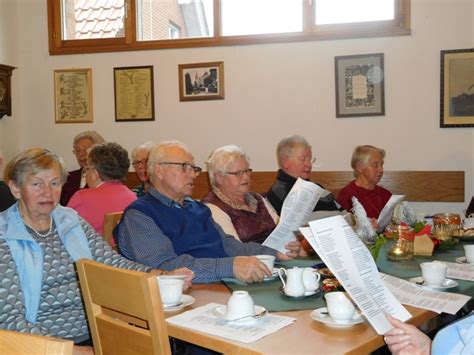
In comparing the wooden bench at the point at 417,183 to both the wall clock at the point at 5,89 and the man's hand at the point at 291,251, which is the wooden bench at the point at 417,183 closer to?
the man's hand at the point at 291,251

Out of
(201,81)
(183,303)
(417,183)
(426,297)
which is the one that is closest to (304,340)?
(183,303)

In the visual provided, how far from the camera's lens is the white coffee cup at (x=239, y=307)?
4.99 feet

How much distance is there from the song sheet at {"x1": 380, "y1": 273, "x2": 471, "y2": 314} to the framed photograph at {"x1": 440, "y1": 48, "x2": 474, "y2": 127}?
8.37 feet

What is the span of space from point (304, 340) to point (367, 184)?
8.66 feet

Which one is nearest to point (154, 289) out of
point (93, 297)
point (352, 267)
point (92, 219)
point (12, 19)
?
point (93, 297)

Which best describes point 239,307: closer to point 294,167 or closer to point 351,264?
point 351,264

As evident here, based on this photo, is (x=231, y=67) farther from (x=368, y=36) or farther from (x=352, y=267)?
(x=352, y=267)

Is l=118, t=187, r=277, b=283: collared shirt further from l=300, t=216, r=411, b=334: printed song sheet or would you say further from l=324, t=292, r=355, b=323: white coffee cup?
l=300, t=216, r=411, b=334: printed song sheet

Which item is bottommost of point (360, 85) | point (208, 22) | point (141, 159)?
point (141, 159)

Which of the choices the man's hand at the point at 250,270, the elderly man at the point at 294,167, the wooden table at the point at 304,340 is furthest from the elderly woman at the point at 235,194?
the wooden table at the point at 304,340

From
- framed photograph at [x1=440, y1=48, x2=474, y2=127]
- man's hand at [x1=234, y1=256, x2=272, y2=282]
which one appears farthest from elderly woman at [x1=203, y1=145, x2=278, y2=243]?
framed photograph at [x1=440, y1=48, x2=474, y2=127]

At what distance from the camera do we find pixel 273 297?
177cm

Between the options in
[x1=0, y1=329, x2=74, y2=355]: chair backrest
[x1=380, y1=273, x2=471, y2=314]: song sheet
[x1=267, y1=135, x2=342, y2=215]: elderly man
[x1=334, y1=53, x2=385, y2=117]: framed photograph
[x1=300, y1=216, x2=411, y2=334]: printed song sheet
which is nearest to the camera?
[x1=0, y1=329, x2=74, y2=355]: chair backrest

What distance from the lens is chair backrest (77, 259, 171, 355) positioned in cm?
138
